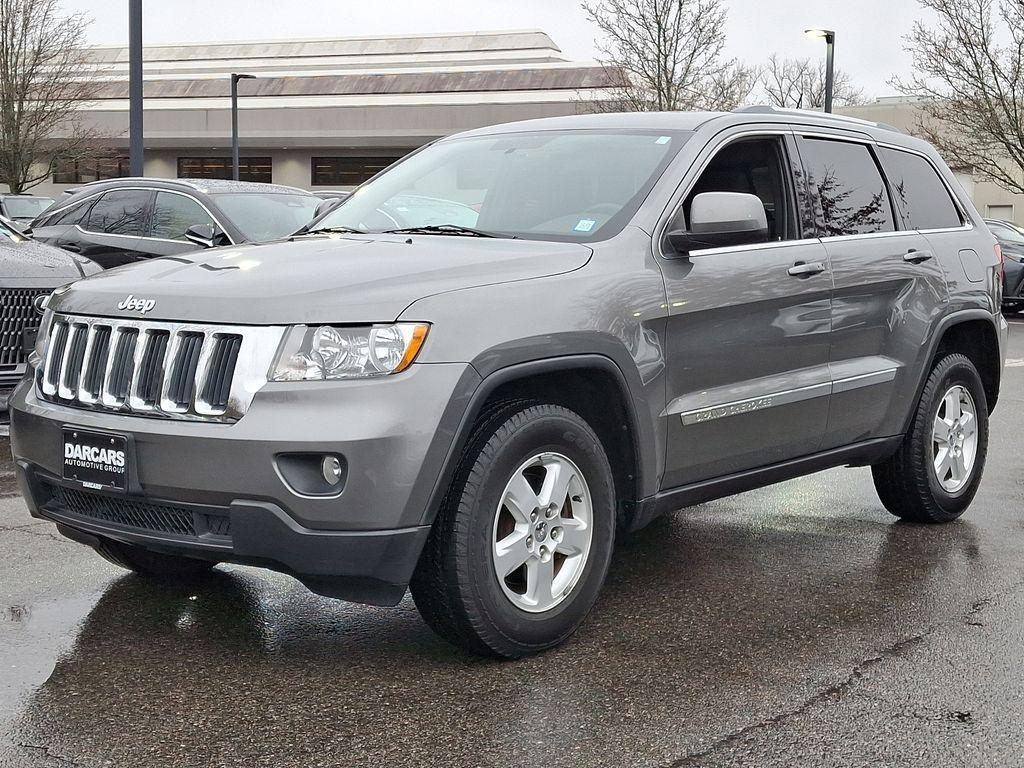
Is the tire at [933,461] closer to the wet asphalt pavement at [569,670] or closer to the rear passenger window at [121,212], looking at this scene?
the wet asphalt pavement at [569,670]

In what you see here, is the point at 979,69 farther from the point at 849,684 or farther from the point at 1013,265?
the point at 849,684

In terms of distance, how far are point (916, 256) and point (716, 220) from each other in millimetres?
1656

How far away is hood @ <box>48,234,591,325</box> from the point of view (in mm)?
3910

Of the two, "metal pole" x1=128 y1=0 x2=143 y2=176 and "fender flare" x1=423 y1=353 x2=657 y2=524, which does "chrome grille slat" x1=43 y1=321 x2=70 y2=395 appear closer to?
"fender flare" x1=423 y1=353 x2=657 y2=524

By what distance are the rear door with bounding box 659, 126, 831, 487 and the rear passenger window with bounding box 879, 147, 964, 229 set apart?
876 millimetres

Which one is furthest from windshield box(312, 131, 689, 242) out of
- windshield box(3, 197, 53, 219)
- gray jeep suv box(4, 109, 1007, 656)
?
windshield box(3, 197, 53, 219)

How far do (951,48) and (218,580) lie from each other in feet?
98.9

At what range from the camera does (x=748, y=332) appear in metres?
4.98

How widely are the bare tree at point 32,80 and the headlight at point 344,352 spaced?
4124cm

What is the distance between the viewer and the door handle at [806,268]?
17.1 feet

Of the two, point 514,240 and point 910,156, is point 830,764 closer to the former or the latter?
point 514,240

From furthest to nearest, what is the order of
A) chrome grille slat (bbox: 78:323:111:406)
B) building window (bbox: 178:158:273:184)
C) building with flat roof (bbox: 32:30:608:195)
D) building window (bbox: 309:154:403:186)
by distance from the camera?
1. building window (bbox: 178:158:273:184)
2. building window (bbox: 309:154:403:186)
3. building with flat roof (bbox: 32:30:608:195)
4. chrome grille slat (bbox: 78:323:111:406)

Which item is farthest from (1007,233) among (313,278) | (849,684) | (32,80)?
(32,80)

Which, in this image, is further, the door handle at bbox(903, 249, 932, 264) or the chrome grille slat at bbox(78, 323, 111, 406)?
the door handle at bbox(903, 249, 932, 264)
